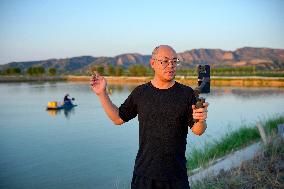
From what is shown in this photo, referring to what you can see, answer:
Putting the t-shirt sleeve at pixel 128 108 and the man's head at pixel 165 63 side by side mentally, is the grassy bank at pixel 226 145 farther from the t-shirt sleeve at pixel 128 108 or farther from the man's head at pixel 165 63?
the man's head at pixel 165 63

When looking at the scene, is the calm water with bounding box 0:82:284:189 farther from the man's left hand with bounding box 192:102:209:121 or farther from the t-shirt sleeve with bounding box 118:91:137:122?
the man's left hand with bounding box 192:102:209:121

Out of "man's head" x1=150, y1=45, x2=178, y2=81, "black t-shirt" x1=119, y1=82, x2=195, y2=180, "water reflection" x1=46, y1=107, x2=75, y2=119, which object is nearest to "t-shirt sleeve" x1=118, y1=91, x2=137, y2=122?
"black t-shirt" x1=119, y1=82, x2=195, y2=180

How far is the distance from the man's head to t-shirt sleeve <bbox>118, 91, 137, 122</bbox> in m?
0.29

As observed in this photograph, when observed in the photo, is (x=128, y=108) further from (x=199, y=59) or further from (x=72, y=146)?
(x=199, y=59)

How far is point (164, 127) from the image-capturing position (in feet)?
9.20

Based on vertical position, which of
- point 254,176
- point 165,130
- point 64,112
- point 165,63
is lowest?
point 64,112

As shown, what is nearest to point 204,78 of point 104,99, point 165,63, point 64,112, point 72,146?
point 165,63

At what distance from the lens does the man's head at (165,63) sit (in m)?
2.85

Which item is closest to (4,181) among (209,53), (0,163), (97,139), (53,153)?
(0,163)

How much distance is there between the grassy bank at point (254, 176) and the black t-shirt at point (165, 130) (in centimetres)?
303

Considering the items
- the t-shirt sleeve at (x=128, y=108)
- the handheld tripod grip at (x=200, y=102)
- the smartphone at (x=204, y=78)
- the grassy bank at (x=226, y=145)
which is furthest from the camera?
the grassy bank at (x=226, y=145)

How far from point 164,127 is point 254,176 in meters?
3.76

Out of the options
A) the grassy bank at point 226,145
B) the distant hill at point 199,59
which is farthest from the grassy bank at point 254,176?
the distant hill at point 199,59

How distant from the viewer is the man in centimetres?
280
